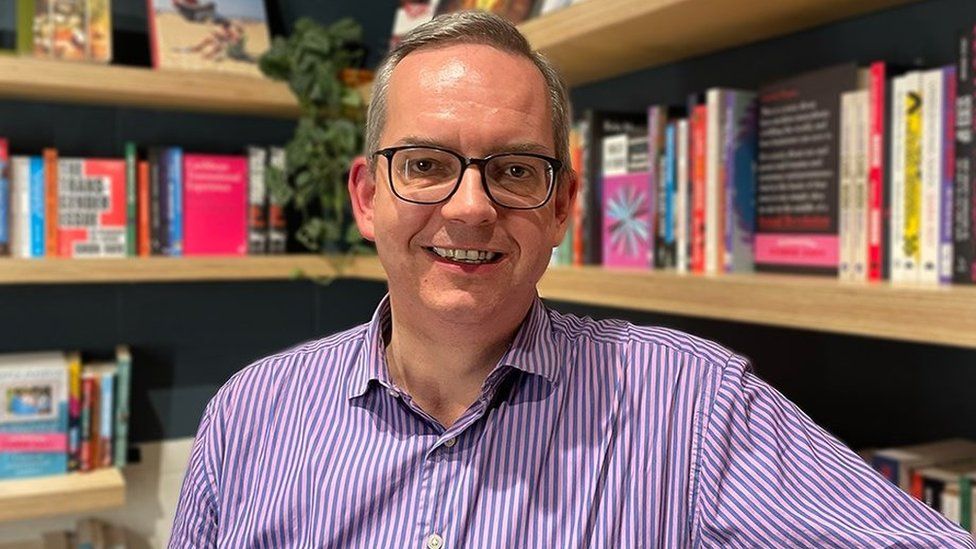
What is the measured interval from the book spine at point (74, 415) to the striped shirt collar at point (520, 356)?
1.37 meters

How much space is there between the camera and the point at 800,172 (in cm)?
141

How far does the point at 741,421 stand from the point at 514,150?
39 centimetres

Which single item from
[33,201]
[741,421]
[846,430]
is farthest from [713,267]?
[33,201]

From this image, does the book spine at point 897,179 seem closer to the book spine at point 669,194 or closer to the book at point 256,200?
the book spine at point 669,194

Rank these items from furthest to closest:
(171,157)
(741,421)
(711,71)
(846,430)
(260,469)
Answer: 1. (171,157)
2. (711,71)
3. (846,430)
4. (260,469)
5. (741,421)

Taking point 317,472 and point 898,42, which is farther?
point 898,42

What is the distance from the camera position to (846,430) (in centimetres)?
164

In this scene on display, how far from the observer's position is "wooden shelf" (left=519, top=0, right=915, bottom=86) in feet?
4.80

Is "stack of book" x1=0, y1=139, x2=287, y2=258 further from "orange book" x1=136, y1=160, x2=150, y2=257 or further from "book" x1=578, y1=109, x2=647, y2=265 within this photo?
"book" x1=578, y1=109, x2=647, y2=265

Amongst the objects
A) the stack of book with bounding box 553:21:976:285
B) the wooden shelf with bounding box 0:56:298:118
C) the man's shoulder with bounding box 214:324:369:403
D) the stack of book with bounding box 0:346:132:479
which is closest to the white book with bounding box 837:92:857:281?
the stack of book with bounding box 553:21:976:285

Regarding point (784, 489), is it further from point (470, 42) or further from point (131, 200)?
point (131, 200)

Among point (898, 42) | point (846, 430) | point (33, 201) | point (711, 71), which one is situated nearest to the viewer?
point (898, 42)

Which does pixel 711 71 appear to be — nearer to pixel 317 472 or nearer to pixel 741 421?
pixel 741 421

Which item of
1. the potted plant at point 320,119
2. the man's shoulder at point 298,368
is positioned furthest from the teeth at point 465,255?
the potted plant at point 320,119
